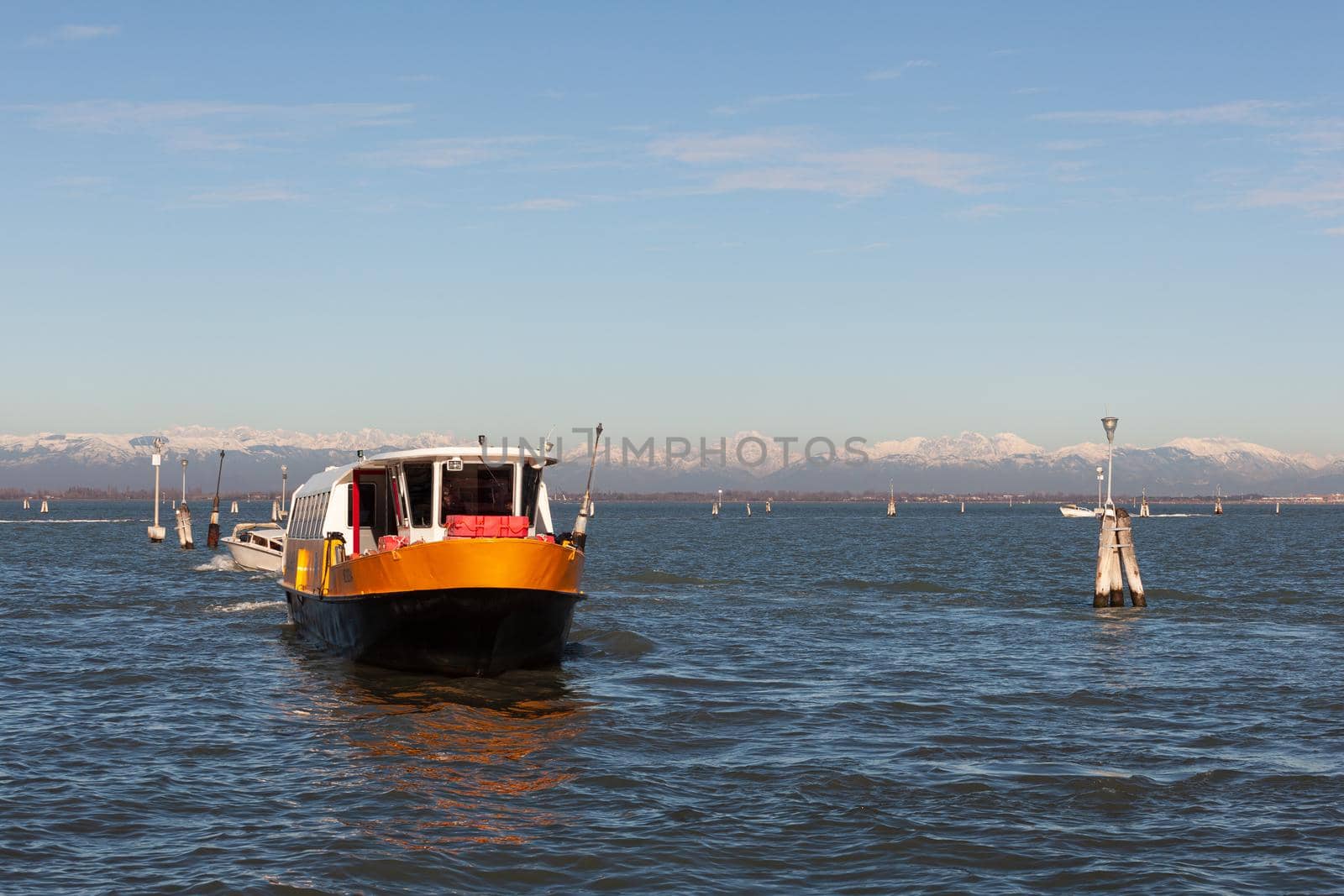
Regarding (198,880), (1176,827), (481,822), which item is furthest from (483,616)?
(1176,827)

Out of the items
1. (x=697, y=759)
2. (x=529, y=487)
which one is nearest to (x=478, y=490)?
(x=529, y=487)

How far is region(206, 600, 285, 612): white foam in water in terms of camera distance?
40.4 m

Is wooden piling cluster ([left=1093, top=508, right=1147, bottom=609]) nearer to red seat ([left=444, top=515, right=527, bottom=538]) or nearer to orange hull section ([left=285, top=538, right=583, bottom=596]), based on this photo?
orange hull section ([left=285, top=538, right=583, bottom=596])

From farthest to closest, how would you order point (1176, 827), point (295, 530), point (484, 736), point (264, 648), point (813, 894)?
point (295, 530), point (264, 648), point (484, 736), point (1176, 827), point (813, 894)

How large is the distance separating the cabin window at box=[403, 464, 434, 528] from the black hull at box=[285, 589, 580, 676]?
214 cm

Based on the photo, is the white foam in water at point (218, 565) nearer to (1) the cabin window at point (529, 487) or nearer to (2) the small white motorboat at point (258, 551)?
(2) the small white motorboat at point (258, 551)

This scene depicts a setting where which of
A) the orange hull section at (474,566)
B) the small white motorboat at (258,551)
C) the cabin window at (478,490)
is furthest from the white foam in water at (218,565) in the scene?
the orange hull section at (474,566)

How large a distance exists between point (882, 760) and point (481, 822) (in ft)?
18.5

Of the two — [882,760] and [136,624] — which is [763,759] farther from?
[136,624]

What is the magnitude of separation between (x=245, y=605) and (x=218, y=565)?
24284mm

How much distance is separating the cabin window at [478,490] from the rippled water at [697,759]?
3.50 metres

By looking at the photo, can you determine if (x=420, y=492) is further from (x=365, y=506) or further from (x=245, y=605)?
(x=245, y=605)

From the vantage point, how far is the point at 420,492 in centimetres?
2658

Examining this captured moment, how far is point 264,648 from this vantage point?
3044 cm
